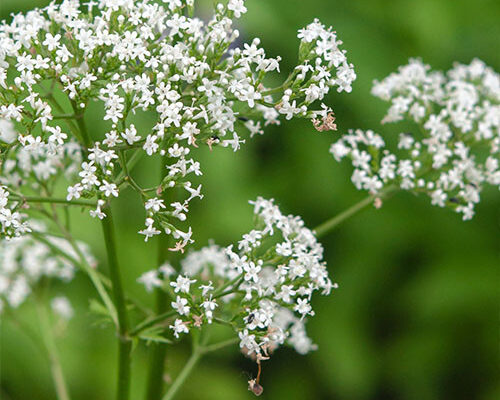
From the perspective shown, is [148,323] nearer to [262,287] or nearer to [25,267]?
[262,287]

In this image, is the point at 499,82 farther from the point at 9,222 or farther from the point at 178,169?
the point at 9,222

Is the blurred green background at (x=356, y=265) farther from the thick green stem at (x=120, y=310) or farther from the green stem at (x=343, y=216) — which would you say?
the thick green stem at (x=120, y=310)

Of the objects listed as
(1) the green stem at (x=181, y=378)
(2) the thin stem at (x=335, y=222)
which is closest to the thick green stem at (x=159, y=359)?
Answer: (1) the green stem at (x=181, y=378)

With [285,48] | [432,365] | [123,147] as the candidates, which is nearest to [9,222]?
[123,147]

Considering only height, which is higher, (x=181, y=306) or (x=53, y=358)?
(x=53, y=358)

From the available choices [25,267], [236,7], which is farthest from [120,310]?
Result: [25,267]

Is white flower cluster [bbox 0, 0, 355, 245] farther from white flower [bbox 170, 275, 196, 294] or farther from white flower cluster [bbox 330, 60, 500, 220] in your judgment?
white flower cluster [bbox 330, 60, 500, 220]
